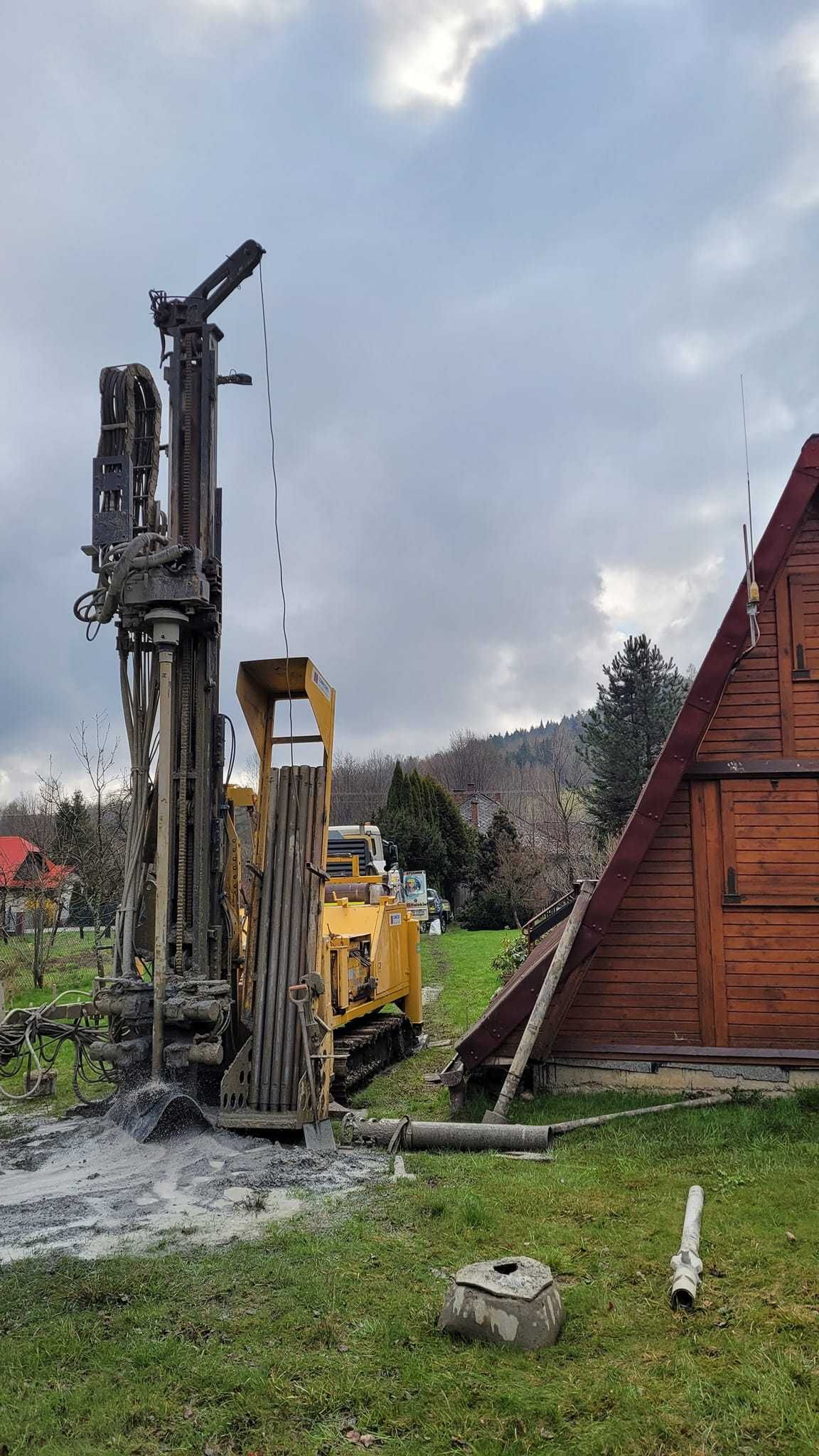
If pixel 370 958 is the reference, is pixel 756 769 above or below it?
above

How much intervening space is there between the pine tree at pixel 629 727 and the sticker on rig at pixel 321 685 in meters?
22.1

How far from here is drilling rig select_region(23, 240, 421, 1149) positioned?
762 centimetres

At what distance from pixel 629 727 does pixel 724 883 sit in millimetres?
22263

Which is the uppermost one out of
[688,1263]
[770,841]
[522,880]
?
[770,841]

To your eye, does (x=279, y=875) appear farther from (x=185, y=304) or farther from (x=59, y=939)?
(x=59, y=939)

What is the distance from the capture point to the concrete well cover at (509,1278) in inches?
166

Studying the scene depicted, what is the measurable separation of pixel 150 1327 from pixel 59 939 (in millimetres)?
25729

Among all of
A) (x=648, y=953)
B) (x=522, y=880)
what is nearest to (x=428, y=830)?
(x=522, y=880)

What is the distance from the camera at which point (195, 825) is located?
8.19 metres

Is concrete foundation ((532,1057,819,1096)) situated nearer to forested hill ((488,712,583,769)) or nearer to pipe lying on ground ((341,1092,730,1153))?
pipe lying on ground ((341,1092,730,1153))

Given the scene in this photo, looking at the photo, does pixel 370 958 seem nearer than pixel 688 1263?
No

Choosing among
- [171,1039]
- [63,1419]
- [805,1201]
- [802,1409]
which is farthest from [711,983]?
[63,1419]

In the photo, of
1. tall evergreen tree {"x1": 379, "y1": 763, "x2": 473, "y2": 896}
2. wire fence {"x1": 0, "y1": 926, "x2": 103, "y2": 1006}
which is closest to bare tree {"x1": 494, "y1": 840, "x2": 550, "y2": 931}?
tall evergreen tree {"x1": 379, "y1": 763, "x2": 473, "y2": 896}

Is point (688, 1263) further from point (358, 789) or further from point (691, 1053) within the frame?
point (358, 789)
